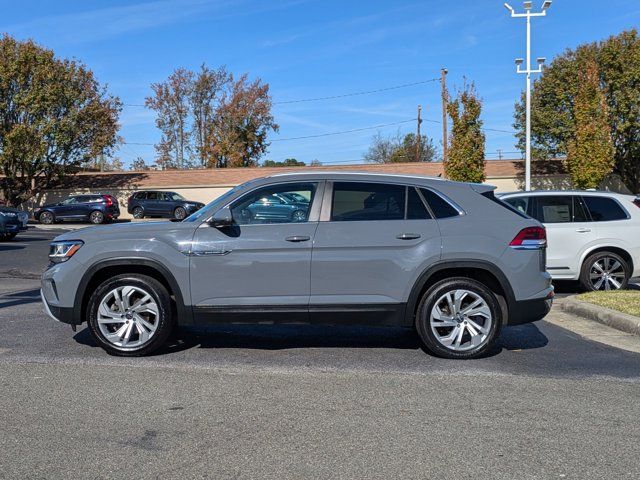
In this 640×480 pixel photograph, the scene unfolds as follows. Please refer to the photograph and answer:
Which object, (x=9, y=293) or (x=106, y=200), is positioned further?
(x=106, y=200)

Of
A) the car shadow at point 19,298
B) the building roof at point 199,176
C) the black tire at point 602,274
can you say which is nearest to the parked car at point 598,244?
the black tire at point 602,274

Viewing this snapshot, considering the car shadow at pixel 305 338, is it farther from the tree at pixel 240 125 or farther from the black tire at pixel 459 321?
the tree at pixel 240 125

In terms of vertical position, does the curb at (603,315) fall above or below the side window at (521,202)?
below

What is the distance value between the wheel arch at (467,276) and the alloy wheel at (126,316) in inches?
98.8

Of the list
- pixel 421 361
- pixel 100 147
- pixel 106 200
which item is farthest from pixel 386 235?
pixel 100 147

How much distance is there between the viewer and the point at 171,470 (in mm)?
3670

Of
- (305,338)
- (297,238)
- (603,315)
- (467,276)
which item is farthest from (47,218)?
(467,276)

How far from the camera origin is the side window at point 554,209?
10.5 meters

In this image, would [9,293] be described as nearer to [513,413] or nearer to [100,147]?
[513,413]

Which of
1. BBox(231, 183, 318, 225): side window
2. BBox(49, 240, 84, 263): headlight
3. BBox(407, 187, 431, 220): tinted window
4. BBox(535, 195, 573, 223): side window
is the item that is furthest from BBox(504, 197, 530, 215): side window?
BBox(49, 240, 84, 263): headlight

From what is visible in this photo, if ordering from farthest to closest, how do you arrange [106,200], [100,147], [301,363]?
[100,147] < [106,200] < [301,363]

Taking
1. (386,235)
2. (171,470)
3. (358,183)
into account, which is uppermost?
(358,183)

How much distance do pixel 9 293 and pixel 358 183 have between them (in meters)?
7.39

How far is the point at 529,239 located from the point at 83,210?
34200mm
